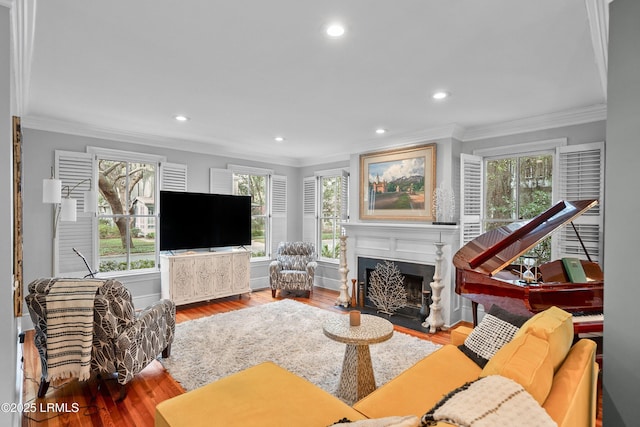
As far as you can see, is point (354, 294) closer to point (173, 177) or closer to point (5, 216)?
point (173, 177)

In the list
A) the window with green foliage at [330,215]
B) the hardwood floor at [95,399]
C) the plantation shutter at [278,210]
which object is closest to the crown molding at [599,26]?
the hardwood floor at [95,399]

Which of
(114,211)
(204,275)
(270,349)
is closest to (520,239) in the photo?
(270,349)

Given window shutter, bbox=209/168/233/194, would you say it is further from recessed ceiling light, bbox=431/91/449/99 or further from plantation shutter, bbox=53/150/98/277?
recessed ceiling light, bbox=431/91/449/99

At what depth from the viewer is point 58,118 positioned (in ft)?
13.3

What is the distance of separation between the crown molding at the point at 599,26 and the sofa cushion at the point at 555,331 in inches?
63.8

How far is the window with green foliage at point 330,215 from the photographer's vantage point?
21.1 ft

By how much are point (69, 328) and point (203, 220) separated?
2986 millimetres

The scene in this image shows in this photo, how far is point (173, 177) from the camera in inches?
205

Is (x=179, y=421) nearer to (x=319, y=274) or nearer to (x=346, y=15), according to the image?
(x=346, y=15)

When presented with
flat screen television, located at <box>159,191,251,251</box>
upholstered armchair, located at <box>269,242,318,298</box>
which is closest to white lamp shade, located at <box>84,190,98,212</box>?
flat screen television, located at <box>159,191,251,251</box>

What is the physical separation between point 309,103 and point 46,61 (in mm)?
2185

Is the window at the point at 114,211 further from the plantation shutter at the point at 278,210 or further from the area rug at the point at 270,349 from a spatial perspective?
the plantation shutter at the point at 278,210

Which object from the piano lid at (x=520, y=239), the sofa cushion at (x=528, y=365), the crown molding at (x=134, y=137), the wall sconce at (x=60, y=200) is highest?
the crown molding at (x=134, y=137)

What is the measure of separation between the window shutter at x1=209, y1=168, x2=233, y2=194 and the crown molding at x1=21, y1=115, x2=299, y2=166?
0.30 metres
